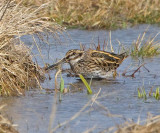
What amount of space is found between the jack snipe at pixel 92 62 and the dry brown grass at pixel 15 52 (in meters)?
1.01

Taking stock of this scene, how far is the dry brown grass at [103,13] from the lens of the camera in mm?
12938

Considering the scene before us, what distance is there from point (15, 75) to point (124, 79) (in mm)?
2067

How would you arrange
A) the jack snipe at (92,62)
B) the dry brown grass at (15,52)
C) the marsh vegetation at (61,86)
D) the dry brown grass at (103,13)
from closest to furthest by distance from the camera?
the marsh vegetation at (61,86) → the dry brown grass at (15,52) → the jack snipe at (92,62) → the dry brown grass at (103,13)

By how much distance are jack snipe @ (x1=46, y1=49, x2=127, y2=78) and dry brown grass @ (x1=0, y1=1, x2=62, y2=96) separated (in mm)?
1006

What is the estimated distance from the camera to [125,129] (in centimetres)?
473

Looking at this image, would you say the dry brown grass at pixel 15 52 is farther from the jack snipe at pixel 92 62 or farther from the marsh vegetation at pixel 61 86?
the jack snipe at pixel 92 62

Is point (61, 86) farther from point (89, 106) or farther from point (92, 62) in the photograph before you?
point (92, 62)

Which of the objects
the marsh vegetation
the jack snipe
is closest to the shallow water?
the marsh vegetation

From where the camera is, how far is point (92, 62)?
28.8ft

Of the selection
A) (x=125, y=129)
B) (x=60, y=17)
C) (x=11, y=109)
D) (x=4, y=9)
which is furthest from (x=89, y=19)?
(x=125, y=129)

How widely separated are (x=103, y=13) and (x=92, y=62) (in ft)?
14.5

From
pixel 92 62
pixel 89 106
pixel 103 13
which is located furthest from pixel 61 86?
pixel 103 13

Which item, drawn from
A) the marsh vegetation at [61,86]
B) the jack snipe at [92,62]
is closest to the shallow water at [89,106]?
the marsh vegetation at [61,86]

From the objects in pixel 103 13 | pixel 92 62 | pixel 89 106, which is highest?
pixel 103 13
